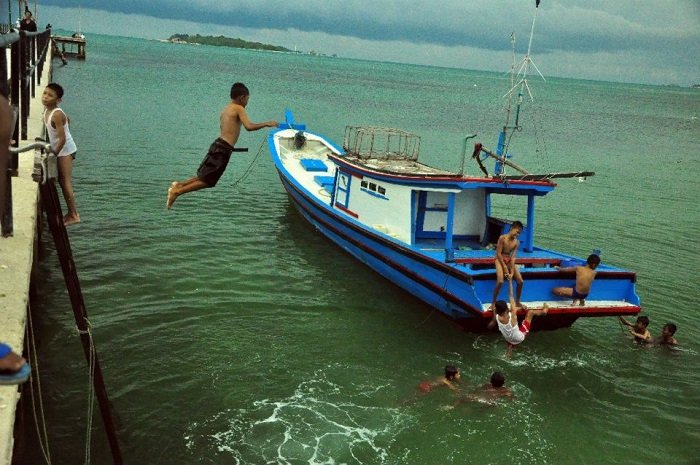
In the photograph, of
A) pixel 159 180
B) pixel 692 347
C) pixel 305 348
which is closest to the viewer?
pixel 305 348

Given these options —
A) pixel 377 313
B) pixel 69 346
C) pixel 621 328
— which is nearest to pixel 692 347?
pixel 621 328

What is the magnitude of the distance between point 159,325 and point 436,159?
22.4 meters

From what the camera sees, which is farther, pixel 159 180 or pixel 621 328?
pixel 159 180

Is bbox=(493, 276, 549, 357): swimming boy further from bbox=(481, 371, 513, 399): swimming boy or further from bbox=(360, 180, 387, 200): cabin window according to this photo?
bbox=(360, 180, 387, 200): cabin window

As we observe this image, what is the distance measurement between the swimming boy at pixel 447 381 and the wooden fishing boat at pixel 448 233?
1336mm

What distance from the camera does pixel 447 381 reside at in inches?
372

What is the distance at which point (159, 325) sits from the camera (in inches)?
406

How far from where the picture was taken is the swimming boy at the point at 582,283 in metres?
10.4

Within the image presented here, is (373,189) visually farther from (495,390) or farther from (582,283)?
(495,390)

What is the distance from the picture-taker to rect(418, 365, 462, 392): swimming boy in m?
9.30

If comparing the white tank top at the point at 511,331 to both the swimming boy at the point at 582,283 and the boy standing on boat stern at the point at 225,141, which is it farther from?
the boy standing on boat stern at the point at 225,141

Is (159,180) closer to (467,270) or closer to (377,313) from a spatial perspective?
(377,313)

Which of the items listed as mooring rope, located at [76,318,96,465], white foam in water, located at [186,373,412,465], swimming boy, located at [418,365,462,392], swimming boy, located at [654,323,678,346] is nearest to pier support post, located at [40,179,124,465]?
mooring rope, located at [76,318,96,465]

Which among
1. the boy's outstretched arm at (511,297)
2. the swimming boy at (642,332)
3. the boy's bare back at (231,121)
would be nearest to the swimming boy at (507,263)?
the boy's outstretched arm at (511,297)
